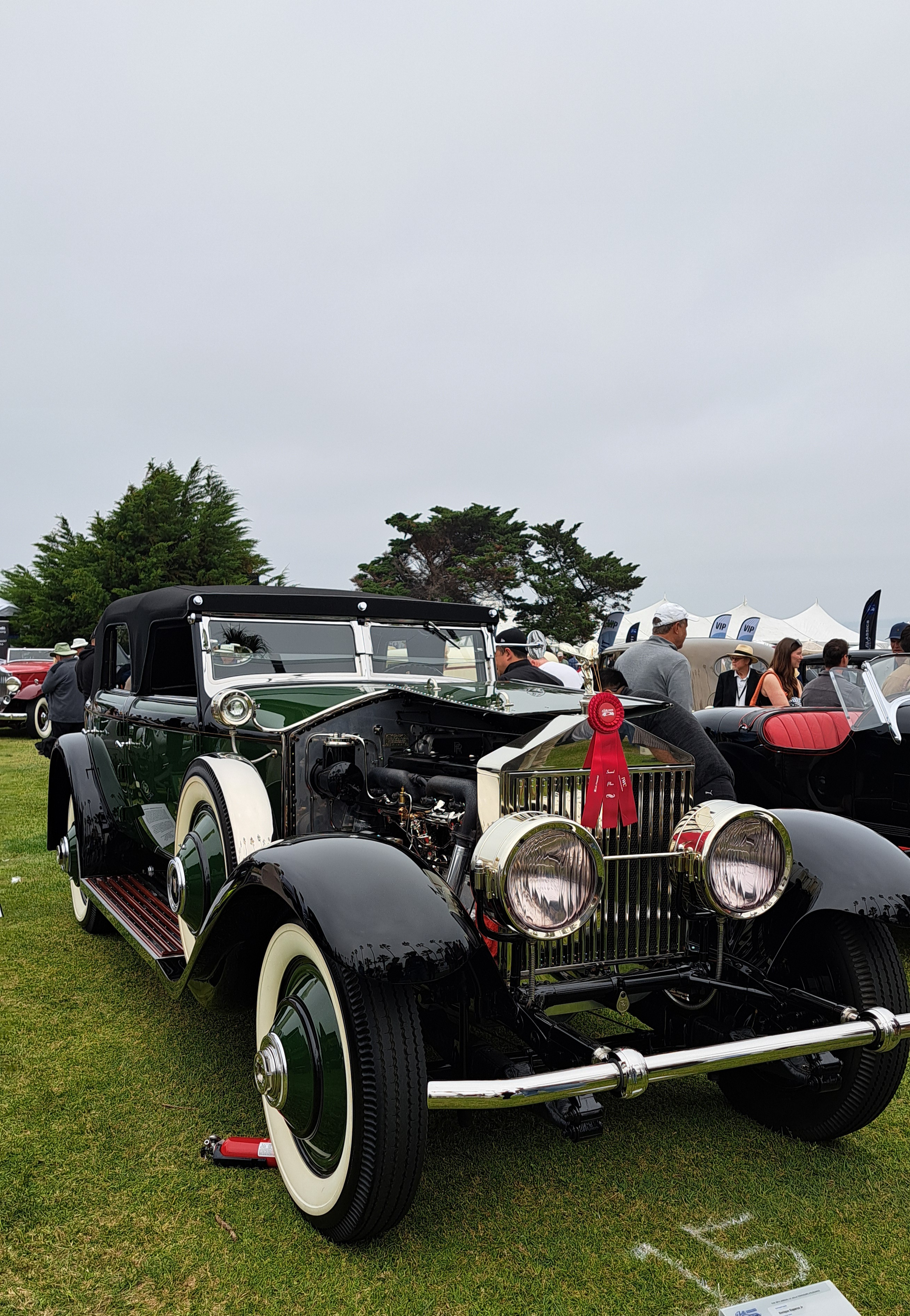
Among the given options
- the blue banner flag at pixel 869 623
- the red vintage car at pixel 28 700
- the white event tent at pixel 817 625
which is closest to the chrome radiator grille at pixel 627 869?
the blue banner flag at pixel 869 623

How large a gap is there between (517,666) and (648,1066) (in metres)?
4.35

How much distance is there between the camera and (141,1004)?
373cm

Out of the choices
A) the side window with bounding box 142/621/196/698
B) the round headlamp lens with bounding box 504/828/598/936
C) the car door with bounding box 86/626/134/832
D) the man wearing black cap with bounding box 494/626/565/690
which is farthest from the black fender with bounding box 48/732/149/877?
the round headlamp lens with bounding box 504/828/598/936

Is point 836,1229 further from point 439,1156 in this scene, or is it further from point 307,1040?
point 307,1040

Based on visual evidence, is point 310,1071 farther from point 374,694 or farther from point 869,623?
point 869,623

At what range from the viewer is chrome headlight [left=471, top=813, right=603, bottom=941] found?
2193 mm

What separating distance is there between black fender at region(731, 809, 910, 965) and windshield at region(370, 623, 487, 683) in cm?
207

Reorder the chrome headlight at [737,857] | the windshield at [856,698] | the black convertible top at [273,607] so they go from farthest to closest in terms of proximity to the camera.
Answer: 1. the windshield at [856,698]
2. the black convertible top at [273,607]
3. the chrome headlight at [737,857]

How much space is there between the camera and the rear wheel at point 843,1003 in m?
2.53

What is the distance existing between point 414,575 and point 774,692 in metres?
32.1

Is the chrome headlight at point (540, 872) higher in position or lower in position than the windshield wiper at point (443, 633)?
lower

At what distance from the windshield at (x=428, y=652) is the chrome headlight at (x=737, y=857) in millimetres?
2078

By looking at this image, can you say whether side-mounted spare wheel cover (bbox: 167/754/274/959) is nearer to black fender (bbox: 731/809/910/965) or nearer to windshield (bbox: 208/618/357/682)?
windshield (bbox: 208/618/357/682)

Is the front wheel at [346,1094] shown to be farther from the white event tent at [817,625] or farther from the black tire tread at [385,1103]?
the white event tent at [817,625]
